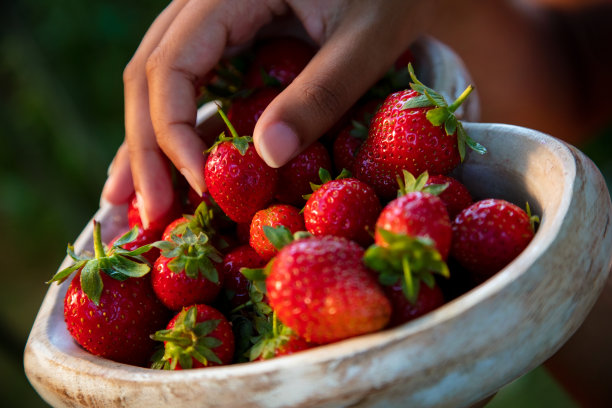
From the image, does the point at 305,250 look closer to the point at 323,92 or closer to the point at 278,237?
the point at 278,237

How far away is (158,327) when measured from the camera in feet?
2.38

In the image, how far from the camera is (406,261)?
498 mm

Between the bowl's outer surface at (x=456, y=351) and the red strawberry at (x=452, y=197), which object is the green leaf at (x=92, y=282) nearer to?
the bowl's outer surface at (x=456, y=351)

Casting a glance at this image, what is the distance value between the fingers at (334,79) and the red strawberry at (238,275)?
13cm

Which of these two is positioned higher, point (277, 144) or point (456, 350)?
point (277, 144)

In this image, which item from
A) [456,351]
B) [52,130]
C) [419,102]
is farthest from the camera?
[52,130]

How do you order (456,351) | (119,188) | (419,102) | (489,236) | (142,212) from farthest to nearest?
(119,188)
(142,212)
(419,102)
(489,236)
(456,351)

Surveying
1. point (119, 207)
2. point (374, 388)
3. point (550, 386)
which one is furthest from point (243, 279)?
point (550, 386)

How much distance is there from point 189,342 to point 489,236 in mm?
349

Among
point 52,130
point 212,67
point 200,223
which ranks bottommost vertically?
point 52,130

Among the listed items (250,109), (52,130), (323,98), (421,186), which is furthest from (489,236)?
(52,130)

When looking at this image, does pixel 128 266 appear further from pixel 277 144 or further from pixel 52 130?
pixel 52 130

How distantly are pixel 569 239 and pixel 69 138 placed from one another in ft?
7.57

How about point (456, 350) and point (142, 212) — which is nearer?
point (456, 350)
